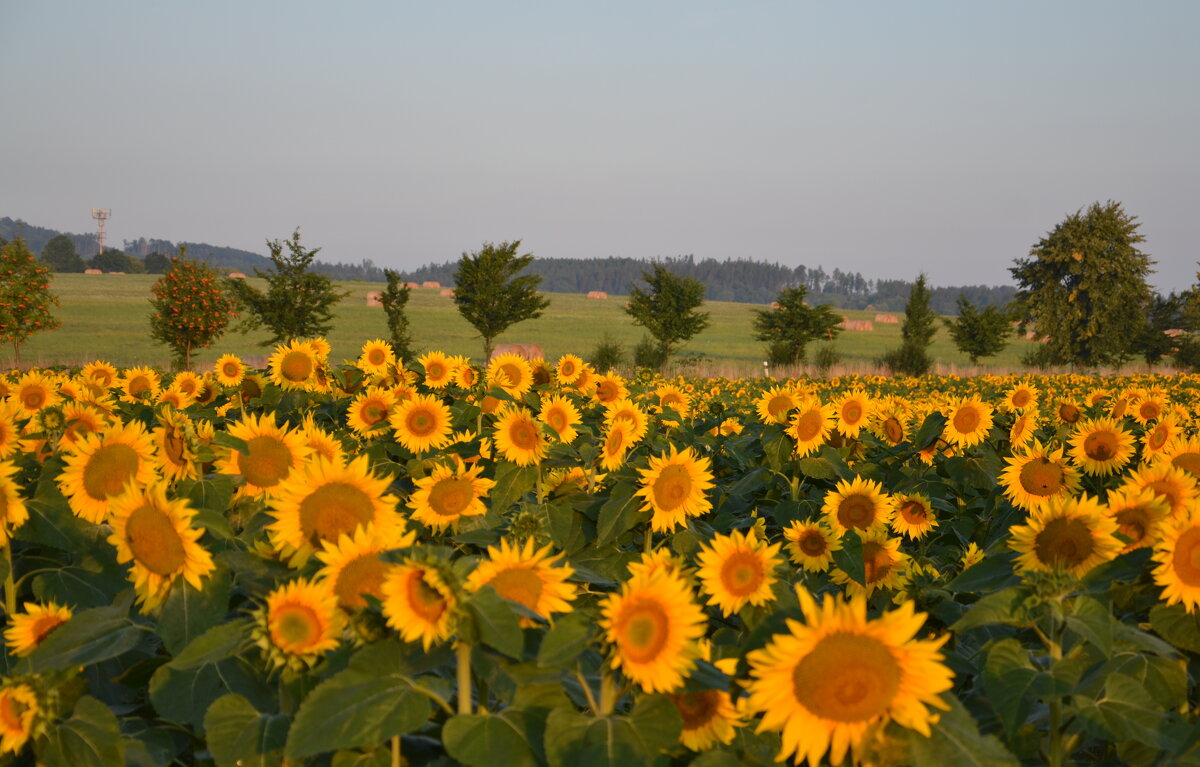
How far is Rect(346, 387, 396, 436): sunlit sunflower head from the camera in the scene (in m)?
4.09

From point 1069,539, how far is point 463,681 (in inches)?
53.1

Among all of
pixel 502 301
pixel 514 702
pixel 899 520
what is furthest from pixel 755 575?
pixel 502 301

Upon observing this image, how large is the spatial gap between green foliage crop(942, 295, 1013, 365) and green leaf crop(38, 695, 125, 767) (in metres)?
52.0

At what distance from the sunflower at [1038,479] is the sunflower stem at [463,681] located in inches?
105

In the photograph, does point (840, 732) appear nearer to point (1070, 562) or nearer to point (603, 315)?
point (1070, 562)

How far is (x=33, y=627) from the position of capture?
1729mm

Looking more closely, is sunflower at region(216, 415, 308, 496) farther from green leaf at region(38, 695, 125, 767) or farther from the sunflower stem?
the sunflower stem

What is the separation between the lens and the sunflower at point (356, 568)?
4.61ft

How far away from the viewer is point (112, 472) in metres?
2.02

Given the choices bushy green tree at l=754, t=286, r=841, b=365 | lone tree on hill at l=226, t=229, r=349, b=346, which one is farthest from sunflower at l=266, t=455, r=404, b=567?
bushy green tree at l=754, t=286, r=841, b=365

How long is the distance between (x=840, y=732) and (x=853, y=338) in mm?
84967

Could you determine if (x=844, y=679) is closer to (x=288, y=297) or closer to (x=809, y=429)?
(x=809, y=429)

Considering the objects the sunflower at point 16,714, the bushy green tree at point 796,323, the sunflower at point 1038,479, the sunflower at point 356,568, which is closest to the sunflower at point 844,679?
the sunflower at point 356,568

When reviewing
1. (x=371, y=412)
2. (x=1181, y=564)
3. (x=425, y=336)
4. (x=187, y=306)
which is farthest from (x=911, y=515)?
(x=425, y=336)
